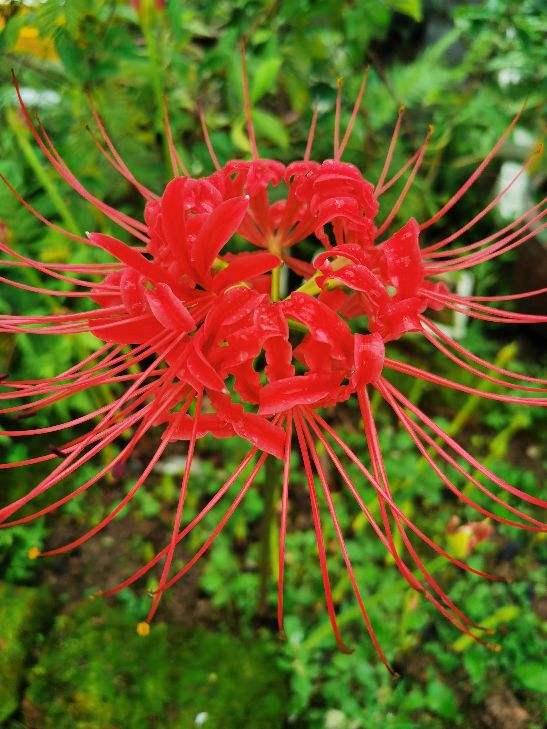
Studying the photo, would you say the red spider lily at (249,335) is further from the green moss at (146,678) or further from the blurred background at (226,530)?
the green moss at (146,678)

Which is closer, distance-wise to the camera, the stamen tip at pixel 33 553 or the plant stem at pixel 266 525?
the stamen tip at pixel 33 553

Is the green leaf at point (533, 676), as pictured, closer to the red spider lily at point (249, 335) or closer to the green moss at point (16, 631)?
the red spider lily at point (249, 335)

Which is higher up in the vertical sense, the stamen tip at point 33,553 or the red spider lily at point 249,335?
the red spider lily at point 249,335

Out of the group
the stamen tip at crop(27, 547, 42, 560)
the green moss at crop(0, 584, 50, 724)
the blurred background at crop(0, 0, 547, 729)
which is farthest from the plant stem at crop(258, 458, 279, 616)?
the green moss at crop(0, 584, 50, 724)

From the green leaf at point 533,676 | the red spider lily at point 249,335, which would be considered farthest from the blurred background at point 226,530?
the red spider lily at point 249,335

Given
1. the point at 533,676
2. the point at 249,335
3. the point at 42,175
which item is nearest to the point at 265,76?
the point at 42,175

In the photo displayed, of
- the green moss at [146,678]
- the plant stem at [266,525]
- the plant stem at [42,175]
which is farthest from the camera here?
the plant stem at [42,175]

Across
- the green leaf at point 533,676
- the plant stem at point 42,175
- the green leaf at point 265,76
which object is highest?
the green leaf at point 265,76

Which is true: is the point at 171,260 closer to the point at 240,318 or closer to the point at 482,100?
the point at 240,318

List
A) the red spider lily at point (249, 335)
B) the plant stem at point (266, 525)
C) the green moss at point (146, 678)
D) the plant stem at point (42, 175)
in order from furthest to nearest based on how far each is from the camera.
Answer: the plant stem at point (42, 175) → the green moss at point (146, 678) → the plant stem at point (266, 525) → the red spider lily at point (249, 335)
